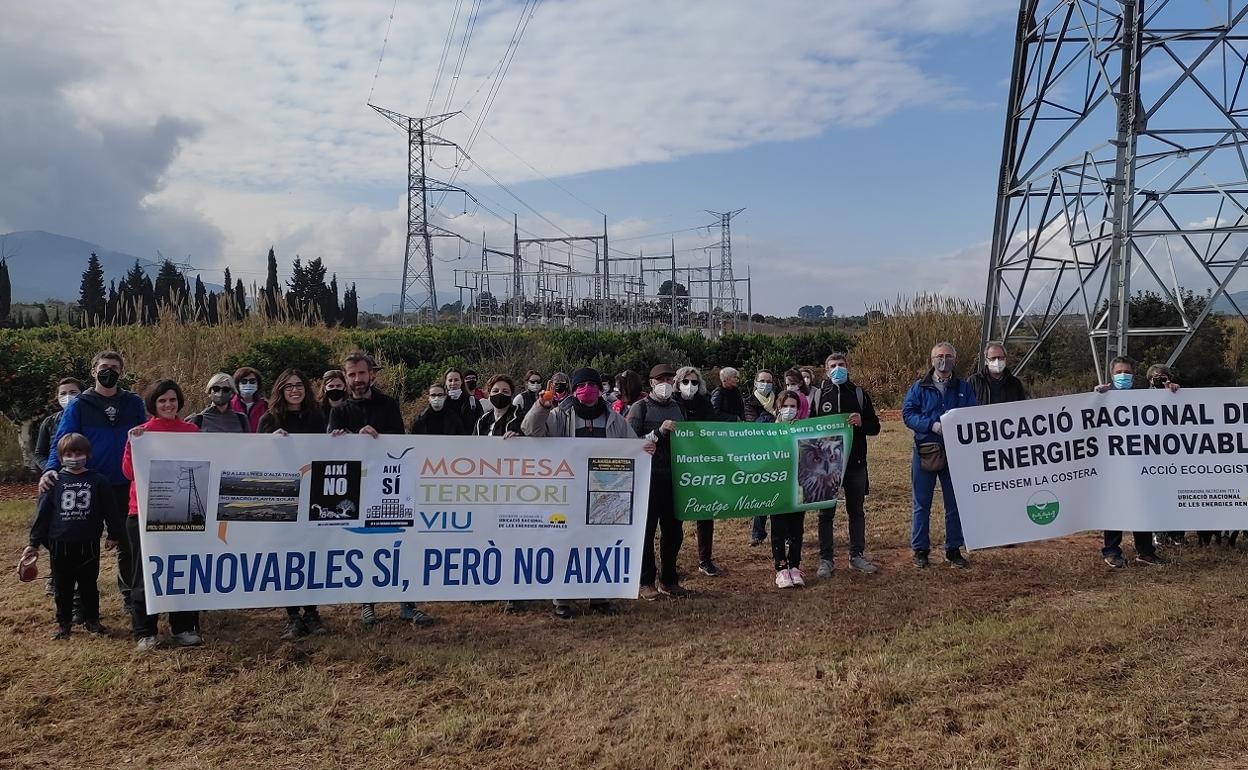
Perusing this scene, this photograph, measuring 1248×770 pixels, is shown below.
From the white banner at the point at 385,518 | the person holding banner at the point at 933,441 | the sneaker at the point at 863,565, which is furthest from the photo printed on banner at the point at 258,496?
the person holding banner at the point at 933,441

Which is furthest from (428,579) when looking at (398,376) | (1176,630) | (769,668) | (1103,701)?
(398,376)

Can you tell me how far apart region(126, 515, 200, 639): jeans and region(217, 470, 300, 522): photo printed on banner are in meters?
0.56

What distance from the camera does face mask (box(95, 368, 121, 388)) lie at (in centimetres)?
592

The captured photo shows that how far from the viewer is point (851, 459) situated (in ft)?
24.1

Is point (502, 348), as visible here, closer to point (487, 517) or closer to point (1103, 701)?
point (487, 517)

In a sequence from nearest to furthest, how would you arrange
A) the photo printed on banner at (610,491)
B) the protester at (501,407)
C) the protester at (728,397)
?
the photo printed on banner at (610,491)
the protester at (501,407)
the protester at (728,397)

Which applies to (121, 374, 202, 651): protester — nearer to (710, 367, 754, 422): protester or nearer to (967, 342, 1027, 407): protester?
(710, 367, 754, 422): protester

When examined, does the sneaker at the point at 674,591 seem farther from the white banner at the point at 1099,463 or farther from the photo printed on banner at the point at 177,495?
the photo printed on banner at the point at 177,495

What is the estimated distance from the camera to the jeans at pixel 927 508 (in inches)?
291

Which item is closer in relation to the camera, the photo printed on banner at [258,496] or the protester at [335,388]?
the photo printed on banner at [258,496]

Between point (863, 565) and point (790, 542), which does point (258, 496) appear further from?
point (863, 565)

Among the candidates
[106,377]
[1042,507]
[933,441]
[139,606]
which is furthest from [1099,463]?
[106,377]

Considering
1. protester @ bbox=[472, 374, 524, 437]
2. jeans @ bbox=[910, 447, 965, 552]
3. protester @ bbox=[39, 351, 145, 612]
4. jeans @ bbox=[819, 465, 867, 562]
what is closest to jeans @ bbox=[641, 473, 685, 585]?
protester @ bbox=[472, 374, 524, 437]

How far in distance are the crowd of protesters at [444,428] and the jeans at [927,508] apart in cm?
1
